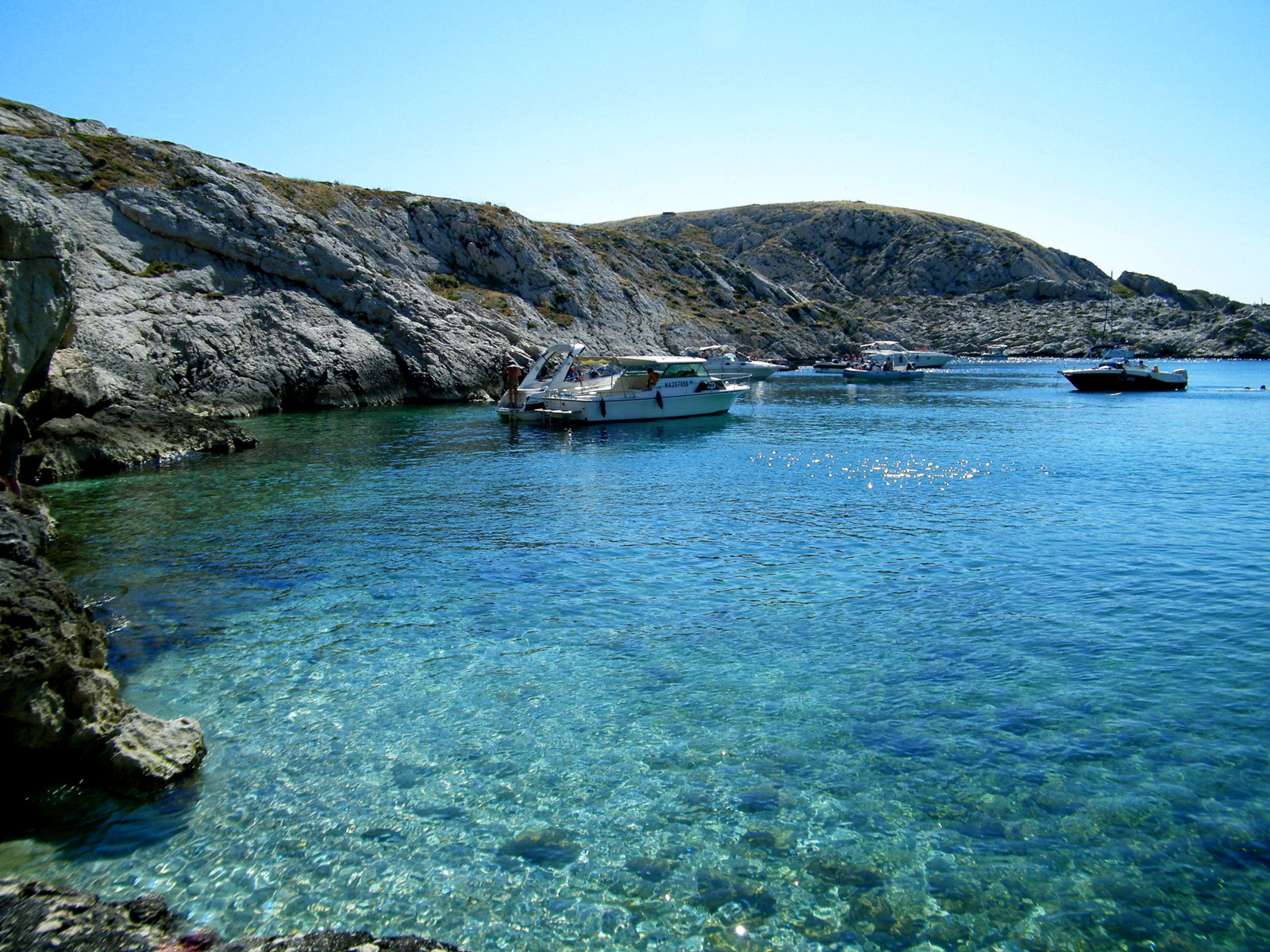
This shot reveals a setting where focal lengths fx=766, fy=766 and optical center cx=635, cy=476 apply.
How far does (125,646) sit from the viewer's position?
11836 mm

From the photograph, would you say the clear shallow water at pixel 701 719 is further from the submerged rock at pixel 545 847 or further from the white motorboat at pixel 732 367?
the white motorboat at pixel 732 367

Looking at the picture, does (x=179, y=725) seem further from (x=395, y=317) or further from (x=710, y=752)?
(x=395, y=317)

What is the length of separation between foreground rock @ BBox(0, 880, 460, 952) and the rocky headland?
0.07 feet

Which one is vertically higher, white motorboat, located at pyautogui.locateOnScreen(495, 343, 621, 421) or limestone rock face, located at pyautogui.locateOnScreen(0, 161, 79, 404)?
limestone rock face, located at pyautogui.locateOnScreen(0, 161, 79, 404)

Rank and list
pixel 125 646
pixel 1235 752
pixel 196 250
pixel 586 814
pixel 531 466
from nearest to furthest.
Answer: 1. pixel 586 814
2. pixel 1235 752
3. pixel 125 646
4. pixel 531 466
5. pixel 196 250

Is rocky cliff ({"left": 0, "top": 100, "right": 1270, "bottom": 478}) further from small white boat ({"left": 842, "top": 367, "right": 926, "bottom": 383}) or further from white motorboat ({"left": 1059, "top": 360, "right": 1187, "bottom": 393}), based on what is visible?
white motorboat ({"left": 1059, "top": 360, "right": 1187, "bottom": 393})

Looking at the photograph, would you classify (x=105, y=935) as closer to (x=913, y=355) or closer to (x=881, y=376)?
(x=881, y=376)

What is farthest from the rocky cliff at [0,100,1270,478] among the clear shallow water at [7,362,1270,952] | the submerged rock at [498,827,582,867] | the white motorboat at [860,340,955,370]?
the submerged rock at [498,827,582,867]

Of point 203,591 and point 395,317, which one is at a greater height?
point 395,317

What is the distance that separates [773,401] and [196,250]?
144 ft

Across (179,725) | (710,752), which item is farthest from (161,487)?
(710,752)

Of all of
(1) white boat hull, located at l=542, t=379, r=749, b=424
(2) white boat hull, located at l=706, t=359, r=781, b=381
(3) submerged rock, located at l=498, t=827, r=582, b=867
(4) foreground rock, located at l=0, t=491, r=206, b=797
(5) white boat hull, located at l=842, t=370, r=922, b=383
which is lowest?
(3) submerged rock, located at l=498, t=827, r=582, b=867

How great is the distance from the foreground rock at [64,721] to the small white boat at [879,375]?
87059mm

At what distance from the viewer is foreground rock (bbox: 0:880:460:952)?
190 inches
